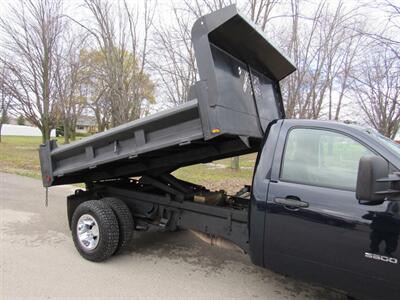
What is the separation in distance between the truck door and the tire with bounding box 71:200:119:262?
2032mm

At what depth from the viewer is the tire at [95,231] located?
4078 mm

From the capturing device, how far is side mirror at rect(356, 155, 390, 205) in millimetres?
2352

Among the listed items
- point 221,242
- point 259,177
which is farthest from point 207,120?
point 221,242

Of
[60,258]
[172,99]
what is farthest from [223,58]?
[172,99]

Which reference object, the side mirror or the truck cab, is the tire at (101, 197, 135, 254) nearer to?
the truck cab

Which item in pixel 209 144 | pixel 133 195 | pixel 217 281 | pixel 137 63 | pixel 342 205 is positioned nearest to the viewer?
pixel 342 205

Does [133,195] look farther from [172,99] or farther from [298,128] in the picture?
[172,99]

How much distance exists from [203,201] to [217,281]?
38.2 inches

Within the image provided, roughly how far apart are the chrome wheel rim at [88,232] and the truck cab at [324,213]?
7.05 ft

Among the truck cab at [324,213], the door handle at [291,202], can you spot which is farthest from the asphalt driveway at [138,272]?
the door handle at [291,202]

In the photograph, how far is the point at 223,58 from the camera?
344 centimetres

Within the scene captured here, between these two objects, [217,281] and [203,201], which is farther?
[203,201]

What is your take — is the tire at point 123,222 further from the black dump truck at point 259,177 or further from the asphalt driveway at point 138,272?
the asphalt driveway at point 138,272

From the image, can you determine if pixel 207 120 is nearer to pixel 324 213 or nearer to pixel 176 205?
pixel 324 213
